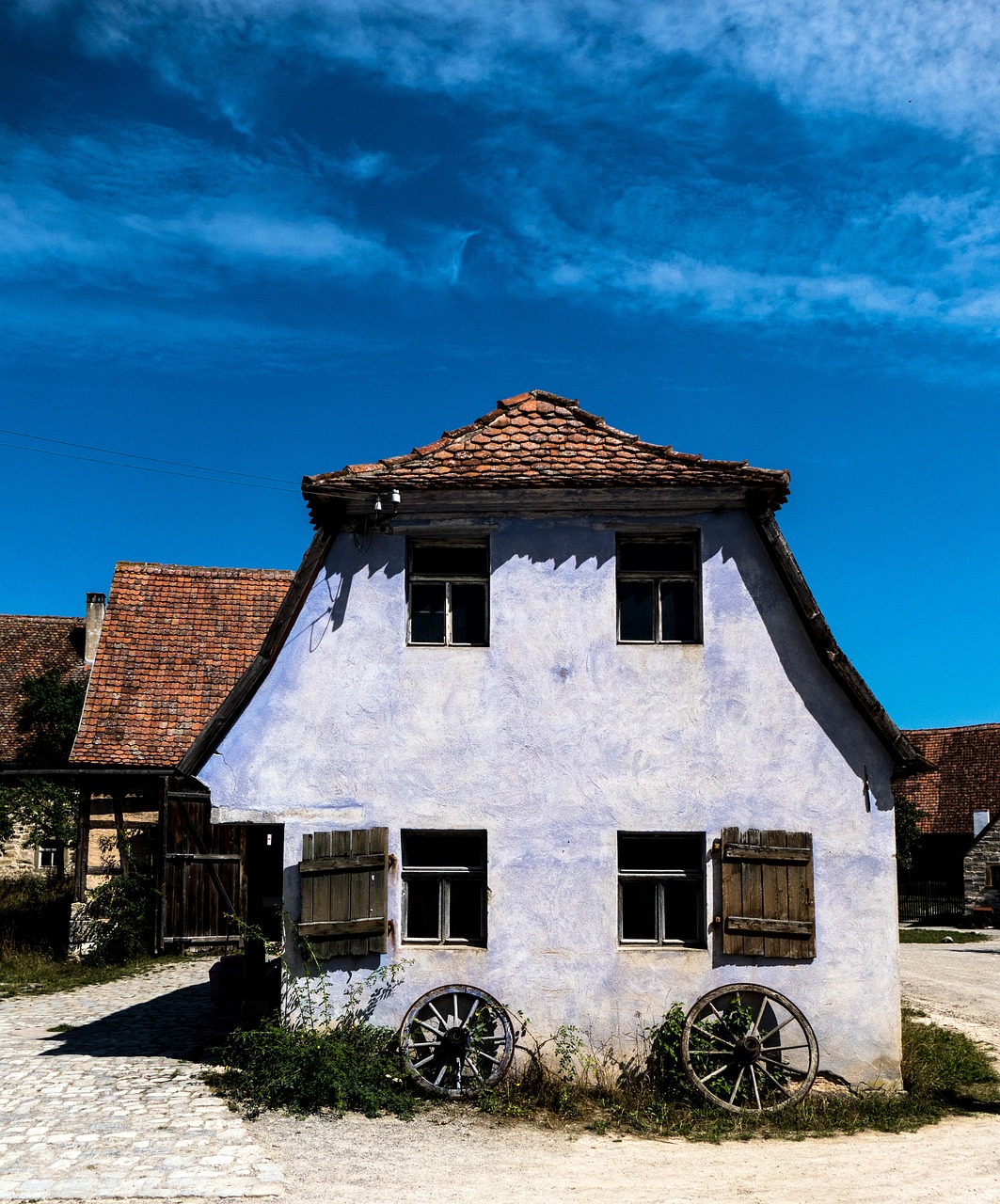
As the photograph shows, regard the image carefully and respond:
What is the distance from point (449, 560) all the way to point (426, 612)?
62 centimetres

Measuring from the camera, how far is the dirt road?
772cm

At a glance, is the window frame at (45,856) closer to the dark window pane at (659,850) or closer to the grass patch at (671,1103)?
the grass patch at (671,1103)

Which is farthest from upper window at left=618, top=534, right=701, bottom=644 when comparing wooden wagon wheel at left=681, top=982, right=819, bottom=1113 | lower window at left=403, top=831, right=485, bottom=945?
wooden wagon wheel at left=681, top=982, right=819, bottom=1113

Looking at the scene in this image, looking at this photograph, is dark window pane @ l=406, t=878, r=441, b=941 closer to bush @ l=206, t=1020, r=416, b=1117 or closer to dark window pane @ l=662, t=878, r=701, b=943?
bush @ l=206, t=1020, r=416, b=1117

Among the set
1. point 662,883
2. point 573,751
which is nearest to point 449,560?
point 573,751

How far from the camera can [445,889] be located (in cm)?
1084

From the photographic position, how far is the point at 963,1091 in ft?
35.6

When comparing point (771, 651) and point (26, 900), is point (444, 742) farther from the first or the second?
point (26, 900)

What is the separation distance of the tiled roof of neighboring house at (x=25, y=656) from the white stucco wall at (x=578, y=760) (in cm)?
2072

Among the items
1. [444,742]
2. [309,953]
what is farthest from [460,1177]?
[444,742]

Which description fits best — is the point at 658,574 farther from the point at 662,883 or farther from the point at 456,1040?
the point at 456,1040

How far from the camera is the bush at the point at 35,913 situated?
19.5 m

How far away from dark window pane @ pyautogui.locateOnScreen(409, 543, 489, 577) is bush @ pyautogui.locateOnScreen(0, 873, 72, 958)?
469 inches

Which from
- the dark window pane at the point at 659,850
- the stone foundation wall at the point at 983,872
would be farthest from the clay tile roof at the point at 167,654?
the stone foundation wall at the point at 983,872
